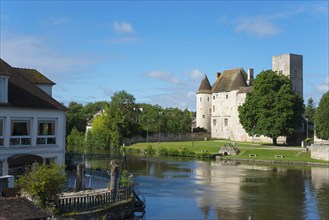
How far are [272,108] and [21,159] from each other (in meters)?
50.8

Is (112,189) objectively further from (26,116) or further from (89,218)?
(26,116)

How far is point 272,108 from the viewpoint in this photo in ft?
225

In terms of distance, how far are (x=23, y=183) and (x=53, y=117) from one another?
9015 mm

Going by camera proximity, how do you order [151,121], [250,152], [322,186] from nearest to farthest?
[322,186] < [250,152] < [151,121]

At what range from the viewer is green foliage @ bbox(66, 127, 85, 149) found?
93.1 metres

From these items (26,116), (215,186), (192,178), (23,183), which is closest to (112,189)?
(23,183)

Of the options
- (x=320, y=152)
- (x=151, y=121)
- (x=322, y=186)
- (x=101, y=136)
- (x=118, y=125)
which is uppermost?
(x=151, y=121)

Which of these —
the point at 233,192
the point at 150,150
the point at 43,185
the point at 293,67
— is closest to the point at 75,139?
the point at 150,150

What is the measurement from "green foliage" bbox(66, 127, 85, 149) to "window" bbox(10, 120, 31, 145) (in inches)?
2633

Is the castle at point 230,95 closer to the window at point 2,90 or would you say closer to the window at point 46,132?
the window at point 46,132

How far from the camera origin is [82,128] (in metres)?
112

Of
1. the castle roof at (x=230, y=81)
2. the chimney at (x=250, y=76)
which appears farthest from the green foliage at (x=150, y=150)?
the chimney at (x=250, y=76)

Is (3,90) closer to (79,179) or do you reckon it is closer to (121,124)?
(79,179)

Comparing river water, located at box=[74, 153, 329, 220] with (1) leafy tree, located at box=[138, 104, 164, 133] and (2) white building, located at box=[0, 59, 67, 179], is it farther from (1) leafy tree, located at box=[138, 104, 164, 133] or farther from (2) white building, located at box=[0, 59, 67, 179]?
(1) leafy tree, located at box=[138, 104, 164, 133]
